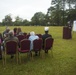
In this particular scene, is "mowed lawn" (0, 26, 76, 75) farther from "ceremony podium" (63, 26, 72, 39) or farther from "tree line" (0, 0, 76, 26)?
"tree line" (0, 0, 76, 26)

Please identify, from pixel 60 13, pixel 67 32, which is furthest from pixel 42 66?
pixel 60 13

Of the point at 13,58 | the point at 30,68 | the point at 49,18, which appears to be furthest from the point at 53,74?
the point at 49,18

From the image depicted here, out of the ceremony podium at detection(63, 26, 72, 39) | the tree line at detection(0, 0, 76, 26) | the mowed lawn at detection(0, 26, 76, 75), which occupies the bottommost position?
the mowed lawn at detection(0, 26, 76, 75)

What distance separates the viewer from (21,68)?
24.5ft

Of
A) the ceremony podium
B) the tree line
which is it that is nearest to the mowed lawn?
the ceremony podium

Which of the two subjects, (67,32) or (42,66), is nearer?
(42,66)

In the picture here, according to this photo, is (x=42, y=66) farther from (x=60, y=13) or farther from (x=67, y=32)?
(x=60, y=13)

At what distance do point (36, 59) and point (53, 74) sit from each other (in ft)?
6.97

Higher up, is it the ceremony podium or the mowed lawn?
the ceremony podium

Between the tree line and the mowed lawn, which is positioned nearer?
the mowed lawn

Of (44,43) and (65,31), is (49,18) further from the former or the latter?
(44,43)

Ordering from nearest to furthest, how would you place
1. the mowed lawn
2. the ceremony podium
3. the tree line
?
1. the mowed lawn
2. the ceremony podium
3. the tree line

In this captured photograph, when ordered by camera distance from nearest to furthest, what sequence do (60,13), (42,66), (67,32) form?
(42,66) < (67,32) < (60,13)

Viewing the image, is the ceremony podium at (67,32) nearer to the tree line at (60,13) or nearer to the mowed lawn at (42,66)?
the mowed lawn at (42,66)
